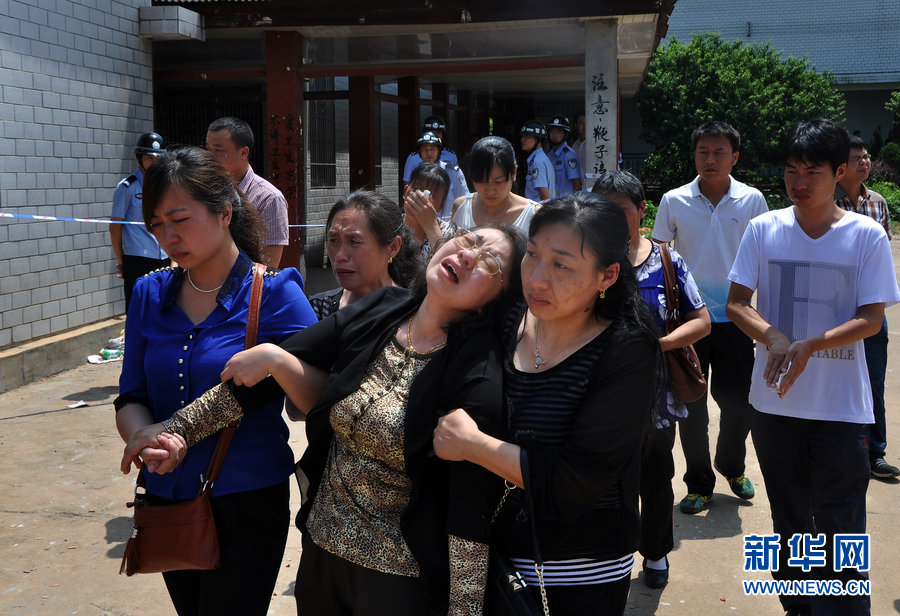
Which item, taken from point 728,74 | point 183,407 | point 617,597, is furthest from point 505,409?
point 728,74

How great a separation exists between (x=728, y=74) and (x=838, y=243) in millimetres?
18679

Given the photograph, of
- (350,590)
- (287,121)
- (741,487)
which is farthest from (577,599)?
(287,121)

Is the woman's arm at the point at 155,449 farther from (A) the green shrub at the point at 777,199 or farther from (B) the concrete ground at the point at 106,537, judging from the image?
(A) the green shrub at the point at 777,199

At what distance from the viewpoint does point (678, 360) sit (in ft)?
11.5

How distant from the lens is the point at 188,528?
7.38 feet

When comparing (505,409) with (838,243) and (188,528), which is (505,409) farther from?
(838,243)

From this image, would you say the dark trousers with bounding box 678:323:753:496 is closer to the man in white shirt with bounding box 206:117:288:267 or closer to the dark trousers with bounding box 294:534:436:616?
the man in white shirt with bounding box 206:117:288:267

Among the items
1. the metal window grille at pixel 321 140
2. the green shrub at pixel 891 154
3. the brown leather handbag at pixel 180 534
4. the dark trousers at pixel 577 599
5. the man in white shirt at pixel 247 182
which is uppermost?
the green shrub at pixel 891 154

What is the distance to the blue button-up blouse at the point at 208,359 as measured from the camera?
2330mm

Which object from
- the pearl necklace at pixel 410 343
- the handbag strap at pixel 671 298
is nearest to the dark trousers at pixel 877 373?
the handbag strap at pixel 671 298

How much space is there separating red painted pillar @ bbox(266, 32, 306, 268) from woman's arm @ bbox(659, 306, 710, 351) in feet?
21.0

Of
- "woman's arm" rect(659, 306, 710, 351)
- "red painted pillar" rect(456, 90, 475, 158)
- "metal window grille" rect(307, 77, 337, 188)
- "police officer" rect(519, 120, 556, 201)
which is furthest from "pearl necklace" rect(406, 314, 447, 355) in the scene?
"red painted pillar" rect(456, 90, 475, 158)

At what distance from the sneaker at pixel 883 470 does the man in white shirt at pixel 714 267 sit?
0.99m

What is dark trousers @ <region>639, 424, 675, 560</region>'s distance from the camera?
11.8 ft
